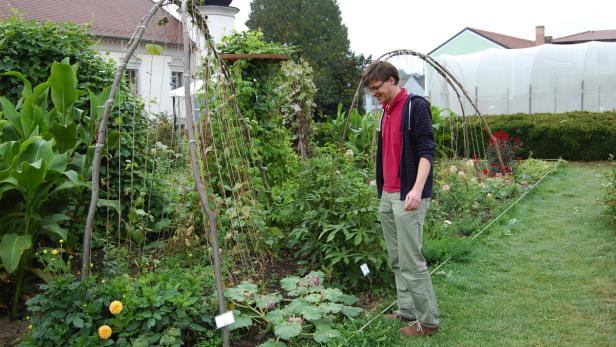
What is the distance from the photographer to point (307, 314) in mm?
3561

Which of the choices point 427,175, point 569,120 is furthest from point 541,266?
point 569,120

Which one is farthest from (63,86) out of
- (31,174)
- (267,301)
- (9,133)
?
(267,301)

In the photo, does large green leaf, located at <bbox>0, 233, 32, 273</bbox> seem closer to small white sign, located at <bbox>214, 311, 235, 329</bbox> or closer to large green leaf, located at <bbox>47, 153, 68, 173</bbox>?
large green leaf, located at <bbox>47, 153, 68, 173</bbox>

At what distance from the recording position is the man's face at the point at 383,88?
3477mm

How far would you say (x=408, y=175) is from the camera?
3414 millimetres

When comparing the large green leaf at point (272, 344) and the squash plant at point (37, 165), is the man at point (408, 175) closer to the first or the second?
the large green leaf at point (272, 344)

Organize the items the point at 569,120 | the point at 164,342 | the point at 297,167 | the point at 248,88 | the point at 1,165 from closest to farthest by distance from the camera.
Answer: the point at 164,342, the point at 1,165, the point at 248,88, the point at 297,167, the point at 569,120

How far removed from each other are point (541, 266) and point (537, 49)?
16.5 meters

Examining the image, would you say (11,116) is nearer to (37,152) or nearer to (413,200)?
(37,152)

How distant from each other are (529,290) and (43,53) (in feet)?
16.3

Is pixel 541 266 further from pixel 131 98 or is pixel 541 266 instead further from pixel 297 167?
pixel 131 98

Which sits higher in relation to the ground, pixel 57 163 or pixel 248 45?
pixel 248 45

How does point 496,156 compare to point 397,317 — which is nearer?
point 397,317

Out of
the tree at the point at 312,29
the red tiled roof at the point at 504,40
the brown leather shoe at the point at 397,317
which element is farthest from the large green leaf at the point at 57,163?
the red tiled roof at the point at 504,40
